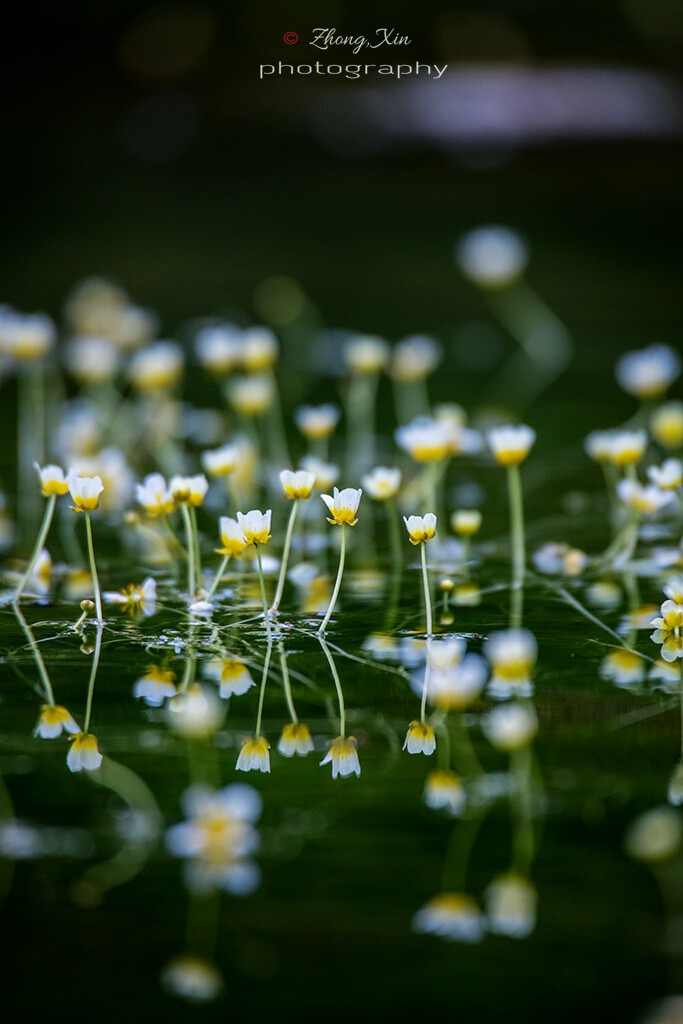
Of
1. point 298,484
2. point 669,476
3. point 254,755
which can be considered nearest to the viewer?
point 254,755

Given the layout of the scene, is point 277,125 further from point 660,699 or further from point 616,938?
point 616,938

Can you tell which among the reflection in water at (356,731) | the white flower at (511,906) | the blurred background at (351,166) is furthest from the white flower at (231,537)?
the blurred background at (351,166)

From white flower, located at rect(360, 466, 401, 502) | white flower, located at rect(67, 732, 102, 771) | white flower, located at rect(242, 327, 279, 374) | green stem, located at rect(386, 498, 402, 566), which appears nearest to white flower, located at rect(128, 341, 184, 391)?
white flower, located at rect(242, 327, 279, 374)

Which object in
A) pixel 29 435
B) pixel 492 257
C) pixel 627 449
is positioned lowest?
pixel 627 449

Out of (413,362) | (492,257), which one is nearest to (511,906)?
(413,362)

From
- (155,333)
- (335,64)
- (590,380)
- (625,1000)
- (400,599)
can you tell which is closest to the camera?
(625,1000)

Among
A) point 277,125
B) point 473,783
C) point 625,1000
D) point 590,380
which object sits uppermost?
point 277,125

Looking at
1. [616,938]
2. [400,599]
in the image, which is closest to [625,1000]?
[616,938]

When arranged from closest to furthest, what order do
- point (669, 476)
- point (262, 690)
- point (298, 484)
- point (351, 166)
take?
point (262, 690)
point (298, 484)
point (669, 476)
point (351, 166)

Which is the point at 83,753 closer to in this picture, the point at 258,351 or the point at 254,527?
the point at 254,527
